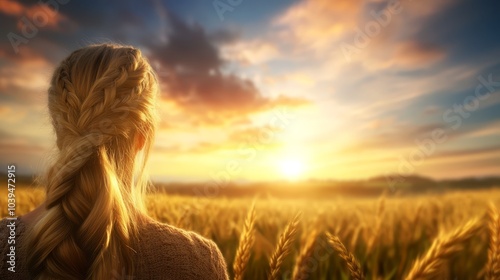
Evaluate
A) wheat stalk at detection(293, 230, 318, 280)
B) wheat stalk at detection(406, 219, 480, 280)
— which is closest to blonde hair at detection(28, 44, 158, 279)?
wheat stalk at detection(293, 230, 318, 280)

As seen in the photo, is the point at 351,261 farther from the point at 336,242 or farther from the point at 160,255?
the point at 160,255

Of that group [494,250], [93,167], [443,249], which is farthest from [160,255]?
[494,250]

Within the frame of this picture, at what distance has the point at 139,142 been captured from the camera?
6.56 ft

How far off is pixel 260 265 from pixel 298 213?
1741 millimetres

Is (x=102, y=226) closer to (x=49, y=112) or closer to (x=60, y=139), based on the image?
(x=60, y=139)

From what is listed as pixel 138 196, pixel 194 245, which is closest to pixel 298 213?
pixel 194 245

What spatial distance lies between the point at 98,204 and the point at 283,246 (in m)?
0.78

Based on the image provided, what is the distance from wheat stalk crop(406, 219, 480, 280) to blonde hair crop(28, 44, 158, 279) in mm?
1079

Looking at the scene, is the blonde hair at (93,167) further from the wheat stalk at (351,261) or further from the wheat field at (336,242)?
the wheat stalk at (351,261)

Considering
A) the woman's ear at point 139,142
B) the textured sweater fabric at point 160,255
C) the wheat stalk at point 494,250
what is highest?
the woman's ear at point 139,142

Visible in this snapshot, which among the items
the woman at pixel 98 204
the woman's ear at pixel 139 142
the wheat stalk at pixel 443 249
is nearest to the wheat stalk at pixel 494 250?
the wheat stalk at pixel 443 249

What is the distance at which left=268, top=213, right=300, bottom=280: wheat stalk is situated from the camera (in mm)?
1847

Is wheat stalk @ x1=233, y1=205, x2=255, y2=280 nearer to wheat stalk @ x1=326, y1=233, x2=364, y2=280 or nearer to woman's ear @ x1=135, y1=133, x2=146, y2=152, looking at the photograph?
wheat stalk @ x1=326, y1=233, x2=364, y2=280

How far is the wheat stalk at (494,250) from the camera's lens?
5.22 ft
